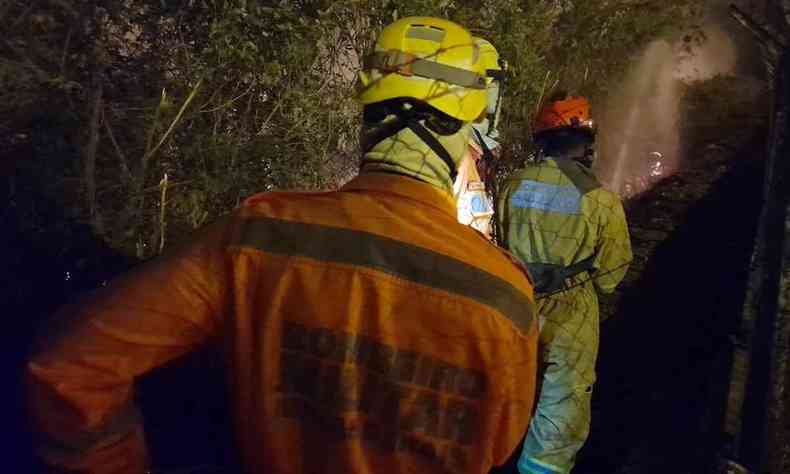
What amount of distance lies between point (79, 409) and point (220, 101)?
3.37 metres

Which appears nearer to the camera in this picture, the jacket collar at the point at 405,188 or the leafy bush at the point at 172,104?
the jacket collar at the point at 405,188

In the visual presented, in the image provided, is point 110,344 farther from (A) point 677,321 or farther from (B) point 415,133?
(A) point 677,321

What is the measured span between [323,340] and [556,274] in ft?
9.38

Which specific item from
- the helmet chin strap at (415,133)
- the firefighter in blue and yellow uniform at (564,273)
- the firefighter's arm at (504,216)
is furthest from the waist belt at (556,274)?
the helmet chin strap at (415,133)

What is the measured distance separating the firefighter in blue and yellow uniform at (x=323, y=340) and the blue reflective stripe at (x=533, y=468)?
2.60m

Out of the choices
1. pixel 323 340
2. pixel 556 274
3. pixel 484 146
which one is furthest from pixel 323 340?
pixel 556 274

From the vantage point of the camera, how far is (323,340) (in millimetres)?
1397

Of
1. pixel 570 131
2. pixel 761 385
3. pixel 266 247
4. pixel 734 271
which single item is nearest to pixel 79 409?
pixel 266 247

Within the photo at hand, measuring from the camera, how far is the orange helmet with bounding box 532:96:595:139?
4.22 metres

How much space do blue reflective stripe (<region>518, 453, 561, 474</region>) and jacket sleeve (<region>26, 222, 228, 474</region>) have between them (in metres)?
3.01

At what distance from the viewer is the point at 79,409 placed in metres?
1.32

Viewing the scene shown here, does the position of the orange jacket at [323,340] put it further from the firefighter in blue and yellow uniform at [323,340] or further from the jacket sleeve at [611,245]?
the jacket sleeve at [611,245]

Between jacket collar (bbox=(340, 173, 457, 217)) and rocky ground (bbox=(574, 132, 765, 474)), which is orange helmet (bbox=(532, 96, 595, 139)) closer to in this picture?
rocky ground (bbox=(574, 132, 765, 474))

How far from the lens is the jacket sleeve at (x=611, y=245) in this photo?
3980 mm
